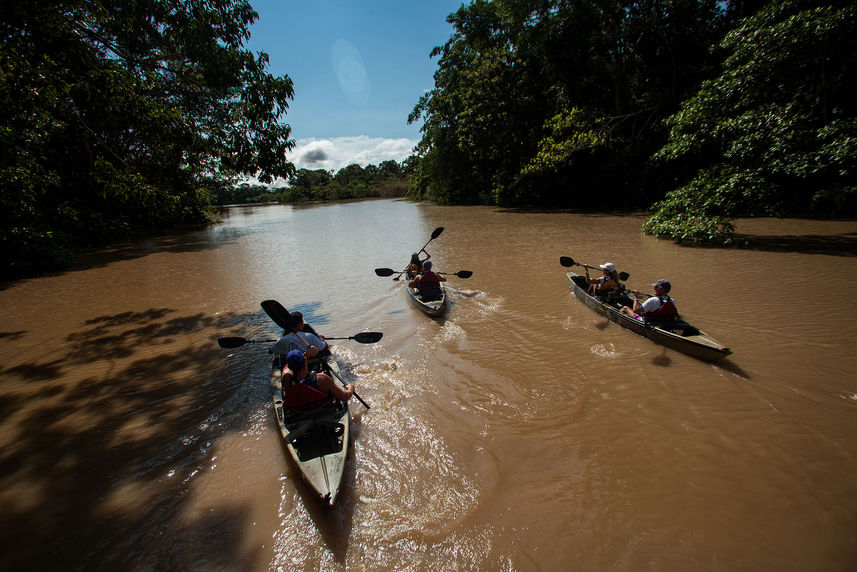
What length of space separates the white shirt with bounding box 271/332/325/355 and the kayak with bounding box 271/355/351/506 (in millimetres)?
734

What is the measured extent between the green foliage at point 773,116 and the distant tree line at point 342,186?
239 feet

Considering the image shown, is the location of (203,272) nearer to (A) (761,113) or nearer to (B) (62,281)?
(B) (62,281)

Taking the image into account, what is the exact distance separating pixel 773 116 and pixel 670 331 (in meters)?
11.5

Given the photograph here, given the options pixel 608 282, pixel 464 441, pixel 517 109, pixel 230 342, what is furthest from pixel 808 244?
pixel 517 109

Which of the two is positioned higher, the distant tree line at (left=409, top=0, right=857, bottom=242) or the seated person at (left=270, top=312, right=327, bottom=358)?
the distant tree line at (left=409, top=0, right=857, bottom=242)

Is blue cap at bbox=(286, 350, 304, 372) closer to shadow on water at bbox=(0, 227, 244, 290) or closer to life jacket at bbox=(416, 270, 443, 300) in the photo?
life jacket at bbox=(416, 270, 443, 300)

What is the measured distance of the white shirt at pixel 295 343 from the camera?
5.33 meters

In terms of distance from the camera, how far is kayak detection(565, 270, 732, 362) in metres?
5.60

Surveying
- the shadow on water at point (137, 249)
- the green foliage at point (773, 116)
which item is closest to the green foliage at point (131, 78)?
the shadow on water at point (137, 249)

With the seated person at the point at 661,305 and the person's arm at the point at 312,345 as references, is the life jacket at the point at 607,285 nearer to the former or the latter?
the seated person at the point at 661,305

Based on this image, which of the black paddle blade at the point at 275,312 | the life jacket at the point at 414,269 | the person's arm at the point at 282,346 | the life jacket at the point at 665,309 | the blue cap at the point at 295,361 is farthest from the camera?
the life jacket at the point at 414,269

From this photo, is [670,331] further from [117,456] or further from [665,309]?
[117,456]

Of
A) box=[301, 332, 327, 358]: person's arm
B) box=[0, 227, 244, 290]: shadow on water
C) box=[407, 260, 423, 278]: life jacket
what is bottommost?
box=[0, 227, 244, 290]: shadow on water

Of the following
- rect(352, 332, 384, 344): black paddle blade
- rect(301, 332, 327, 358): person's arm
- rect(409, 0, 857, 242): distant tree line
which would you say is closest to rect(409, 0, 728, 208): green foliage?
rect(409, 0, 857, 242): distant tree line
